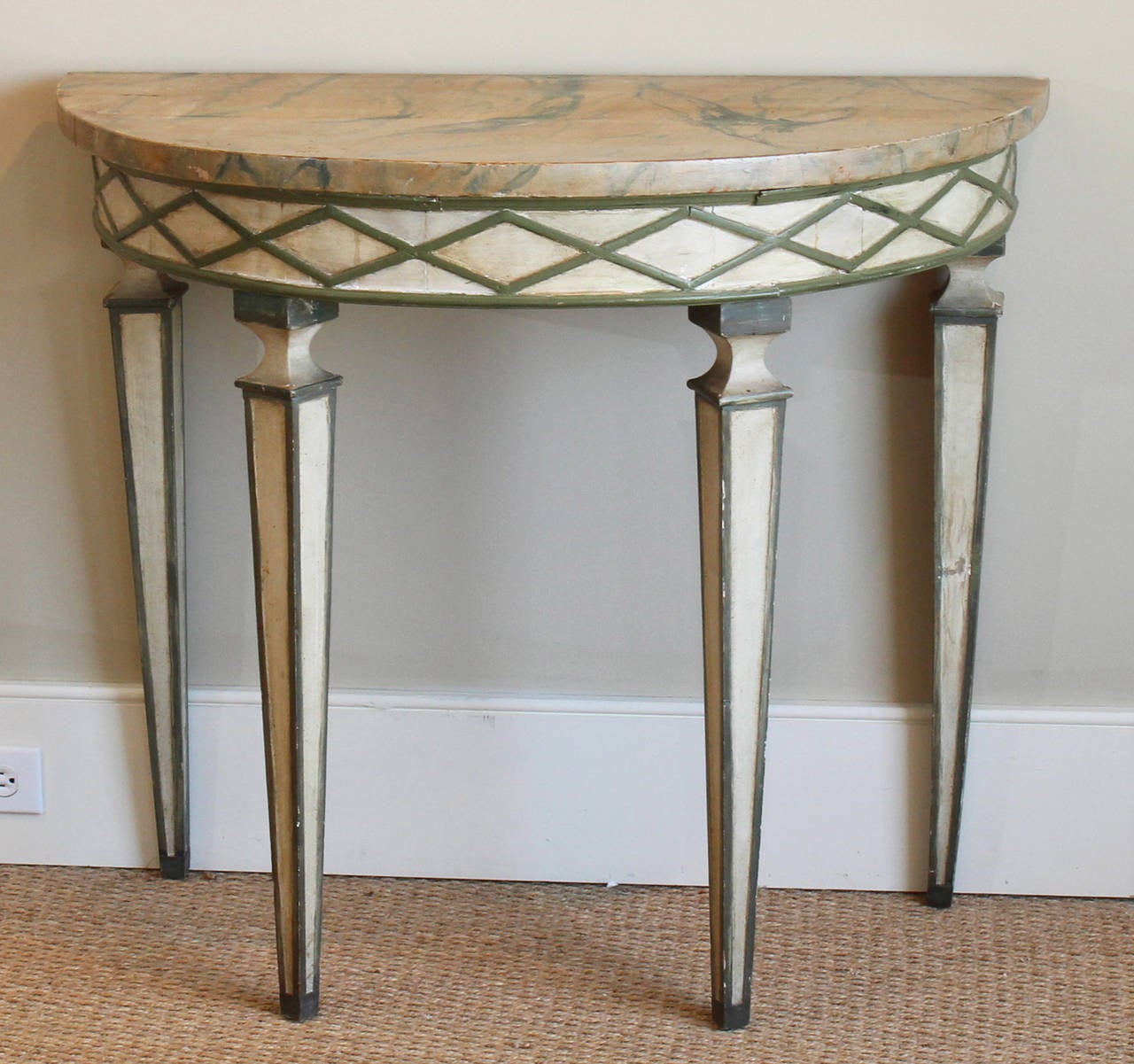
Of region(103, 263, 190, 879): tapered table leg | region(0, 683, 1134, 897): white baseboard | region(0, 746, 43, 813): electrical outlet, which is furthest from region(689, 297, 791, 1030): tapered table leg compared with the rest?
region(0, 746, 43, 813): electrical outlet

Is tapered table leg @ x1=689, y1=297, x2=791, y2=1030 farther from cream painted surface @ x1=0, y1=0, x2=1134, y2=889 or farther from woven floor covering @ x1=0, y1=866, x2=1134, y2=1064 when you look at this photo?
cream painted surface @ x1=0, y1=0, x2=1134, y2=889

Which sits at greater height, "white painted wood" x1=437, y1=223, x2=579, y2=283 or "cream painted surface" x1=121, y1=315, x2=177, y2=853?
"white painted wood" x1=437, y1=223, x2=579, y2=283

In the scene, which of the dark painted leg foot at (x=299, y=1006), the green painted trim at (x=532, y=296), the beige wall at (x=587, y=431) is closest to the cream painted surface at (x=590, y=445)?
the beige wall at (x=587, y=431)

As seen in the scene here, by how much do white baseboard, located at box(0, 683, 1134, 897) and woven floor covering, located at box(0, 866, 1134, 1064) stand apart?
0.03 meters

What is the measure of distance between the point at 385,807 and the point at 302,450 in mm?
564

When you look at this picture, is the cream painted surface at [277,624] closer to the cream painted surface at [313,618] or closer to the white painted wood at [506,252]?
the cream painted surface at [313,618]

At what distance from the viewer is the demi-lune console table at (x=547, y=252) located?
0.96 meters

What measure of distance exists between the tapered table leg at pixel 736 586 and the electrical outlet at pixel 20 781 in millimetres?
749

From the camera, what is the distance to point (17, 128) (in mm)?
1364

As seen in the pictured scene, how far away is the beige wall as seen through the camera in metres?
1.31

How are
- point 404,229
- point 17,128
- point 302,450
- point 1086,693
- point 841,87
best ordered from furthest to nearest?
point 1086,693 < point 17,128 < point 841,87 < point 302,450 < point 404,229

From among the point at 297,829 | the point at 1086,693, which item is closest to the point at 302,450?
the point at 297,829

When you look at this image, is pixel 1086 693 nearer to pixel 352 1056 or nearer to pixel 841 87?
pixel 841 87

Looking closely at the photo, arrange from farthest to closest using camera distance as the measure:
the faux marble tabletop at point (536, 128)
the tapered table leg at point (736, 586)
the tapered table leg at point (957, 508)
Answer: the tapered table leg at point (957, 508) < the tapered table leg at point (736, 586) < the faux marble tabletop at point (536, 128)
